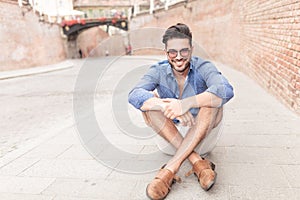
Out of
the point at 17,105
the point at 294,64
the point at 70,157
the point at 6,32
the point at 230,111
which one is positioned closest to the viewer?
the point at 70,157

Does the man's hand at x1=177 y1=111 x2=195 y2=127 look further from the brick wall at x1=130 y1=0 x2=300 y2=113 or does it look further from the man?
the brick wall at x1=130 y1=0 x2=300 y2=113

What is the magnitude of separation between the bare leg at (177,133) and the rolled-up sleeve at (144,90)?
4.4 inches

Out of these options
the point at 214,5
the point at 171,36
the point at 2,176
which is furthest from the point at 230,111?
the point at 214,5

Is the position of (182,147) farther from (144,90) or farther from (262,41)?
(262,41)

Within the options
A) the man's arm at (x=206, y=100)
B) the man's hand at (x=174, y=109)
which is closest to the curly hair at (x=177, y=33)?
the man's arm at (x=206, y=100)

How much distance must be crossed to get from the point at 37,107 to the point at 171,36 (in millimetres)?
4326

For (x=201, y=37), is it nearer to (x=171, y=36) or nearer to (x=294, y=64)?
(x=294, y=64)

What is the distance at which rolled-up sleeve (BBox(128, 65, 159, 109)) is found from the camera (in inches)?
73.7

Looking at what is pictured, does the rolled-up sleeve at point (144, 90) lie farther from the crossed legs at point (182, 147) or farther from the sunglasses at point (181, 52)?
the sunglasses at point (181, 52)

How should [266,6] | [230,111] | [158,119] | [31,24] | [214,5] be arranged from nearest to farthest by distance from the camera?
[158,119] → [230,111] → [266,6] → [214,5] → [31,24]

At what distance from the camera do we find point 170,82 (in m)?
2.05

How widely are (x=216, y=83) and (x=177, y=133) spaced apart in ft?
1.56

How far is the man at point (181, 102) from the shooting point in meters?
1.75

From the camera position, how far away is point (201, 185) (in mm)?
1728
